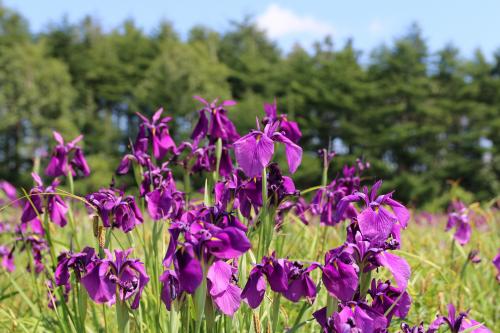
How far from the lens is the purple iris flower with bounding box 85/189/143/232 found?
Answer: 2133mm

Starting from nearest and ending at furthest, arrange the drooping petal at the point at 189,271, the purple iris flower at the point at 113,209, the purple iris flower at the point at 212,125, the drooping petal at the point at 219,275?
1. the drooping petal at the point at 189,271
2. the drooping petal at the point at 219,275
3. the purple iris flower at the point at 113,209
4. the purple iris flower at the point at 212,125

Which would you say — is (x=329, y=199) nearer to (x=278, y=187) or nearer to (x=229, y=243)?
(x=278, y=187)

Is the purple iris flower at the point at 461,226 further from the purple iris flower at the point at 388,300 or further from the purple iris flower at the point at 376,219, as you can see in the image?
the purple iris flower at the point at 376,219

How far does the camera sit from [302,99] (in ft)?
136

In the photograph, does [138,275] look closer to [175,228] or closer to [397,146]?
[175,228]

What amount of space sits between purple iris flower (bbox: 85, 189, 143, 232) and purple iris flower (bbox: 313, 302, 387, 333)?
0.92 m

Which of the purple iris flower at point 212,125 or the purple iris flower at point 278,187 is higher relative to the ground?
the purple iris flower at point 212,125

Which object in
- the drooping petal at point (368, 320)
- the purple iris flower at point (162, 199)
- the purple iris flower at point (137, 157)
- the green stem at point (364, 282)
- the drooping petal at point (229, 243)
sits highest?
the purple iris flower at point (137, 157)

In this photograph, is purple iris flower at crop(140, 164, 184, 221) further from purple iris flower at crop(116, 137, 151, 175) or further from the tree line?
the tree line

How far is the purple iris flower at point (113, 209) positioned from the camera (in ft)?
7.00

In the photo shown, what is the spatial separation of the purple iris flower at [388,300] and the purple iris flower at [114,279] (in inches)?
33.0

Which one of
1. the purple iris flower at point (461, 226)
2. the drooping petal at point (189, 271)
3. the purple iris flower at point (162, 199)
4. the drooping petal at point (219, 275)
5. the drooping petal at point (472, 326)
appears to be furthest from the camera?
the purple iris flower at point (461, 226)

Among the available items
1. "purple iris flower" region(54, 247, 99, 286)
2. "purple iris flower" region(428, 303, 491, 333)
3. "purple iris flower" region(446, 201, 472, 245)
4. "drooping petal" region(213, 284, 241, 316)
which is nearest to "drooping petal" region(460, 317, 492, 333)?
"purple iris flower" region(428, 303, 491, 333)

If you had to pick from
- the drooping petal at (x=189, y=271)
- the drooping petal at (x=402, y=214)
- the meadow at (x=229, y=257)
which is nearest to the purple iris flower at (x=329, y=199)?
the meadow at (x=229, y=257)
